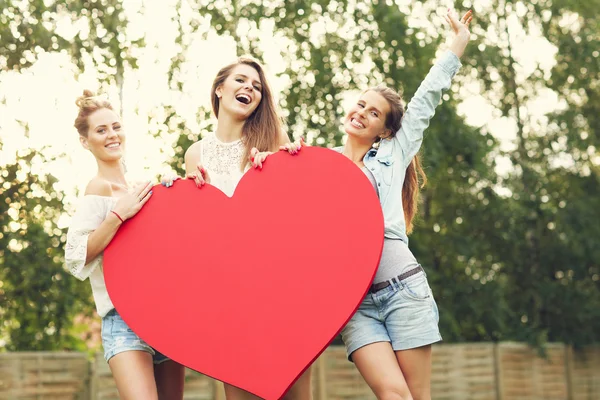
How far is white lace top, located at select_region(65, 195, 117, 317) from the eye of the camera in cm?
391

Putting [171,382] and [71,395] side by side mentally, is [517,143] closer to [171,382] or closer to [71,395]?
[71,395]

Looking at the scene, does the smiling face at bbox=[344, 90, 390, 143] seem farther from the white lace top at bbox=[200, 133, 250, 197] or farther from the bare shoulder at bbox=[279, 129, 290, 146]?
the white lace top at bbox=[200, 133, 250, 197]

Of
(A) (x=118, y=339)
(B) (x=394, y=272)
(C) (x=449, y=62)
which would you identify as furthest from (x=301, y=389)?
(C) (x=449, y=62)

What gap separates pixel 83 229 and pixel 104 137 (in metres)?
0.42

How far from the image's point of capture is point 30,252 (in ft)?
27.9

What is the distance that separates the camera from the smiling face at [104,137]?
405 cm

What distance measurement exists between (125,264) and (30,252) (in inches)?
195

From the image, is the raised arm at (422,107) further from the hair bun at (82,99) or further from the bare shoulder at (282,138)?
the hair bun at (82,99)

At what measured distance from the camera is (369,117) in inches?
159

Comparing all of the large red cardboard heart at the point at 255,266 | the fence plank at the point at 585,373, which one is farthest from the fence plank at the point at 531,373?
the large red cardboard heart at the point at 255,266

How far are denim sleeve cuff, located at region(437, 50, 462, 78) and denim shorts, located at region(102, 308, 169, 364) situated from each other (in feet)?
5.82

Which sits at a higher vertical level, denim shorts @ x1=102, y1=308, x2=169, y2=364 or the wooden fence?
denim shorts @ x1=102, y1=308, x2=169, y2=364

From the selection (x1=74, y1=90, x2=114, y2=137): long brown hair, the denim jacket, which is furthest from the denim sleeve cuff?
(x1=74, y1=90, x2=114, y2=137): long brown hair

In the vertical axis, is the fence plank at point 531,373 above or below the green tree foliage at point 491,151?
below
